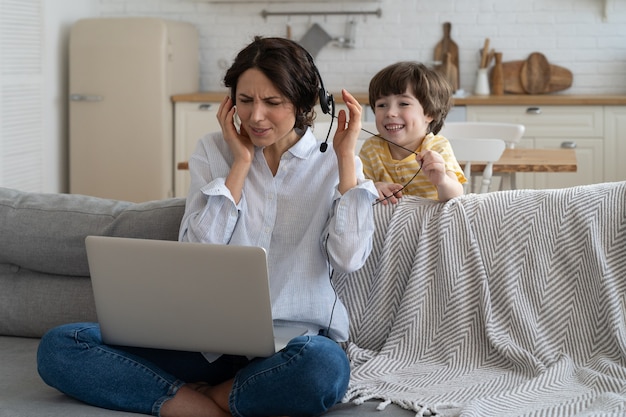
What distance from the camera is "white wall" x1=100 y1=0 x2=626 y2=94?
5816 mm

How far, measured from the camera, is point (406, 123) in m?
2.71

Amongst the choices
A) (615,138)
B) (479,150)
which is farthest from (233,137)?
(615,138)

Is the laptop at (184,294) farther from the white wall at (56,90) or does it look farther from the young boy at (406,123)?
the white wall at (56,90)

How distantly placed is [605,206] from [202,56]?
4264 mm

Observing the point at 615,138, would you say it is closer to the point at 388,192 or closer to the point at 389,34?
Answer: the point at 389,34

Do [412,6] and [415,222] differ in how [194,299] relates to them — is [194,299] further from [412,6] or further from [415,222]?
[412,6]

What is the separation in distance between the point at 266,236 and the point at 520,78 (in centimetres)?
397

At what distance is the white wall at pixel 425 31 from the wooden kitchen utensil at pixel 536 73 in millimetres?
58

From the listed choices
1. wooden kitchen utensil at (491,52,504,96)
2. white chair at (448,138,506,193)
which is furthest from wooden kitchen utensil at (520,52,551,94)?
white chair at (448,138,506,193)

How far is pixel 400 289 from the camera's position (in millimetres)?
2352

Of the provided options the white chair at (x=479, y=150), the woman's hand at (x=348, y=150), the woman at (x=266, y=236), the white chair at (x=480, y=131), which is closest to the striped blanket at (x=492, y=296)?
the woman at (x=266, y=236)

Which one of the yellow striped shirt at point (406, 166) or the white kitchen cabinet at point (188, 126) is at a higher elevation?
the white kitchen cabinet at point (188, 126)

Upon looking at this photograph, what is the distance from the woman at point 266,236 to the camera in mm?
2021

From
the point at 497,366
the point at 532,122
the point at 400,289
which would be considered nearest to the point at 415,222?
the point at 400,289
